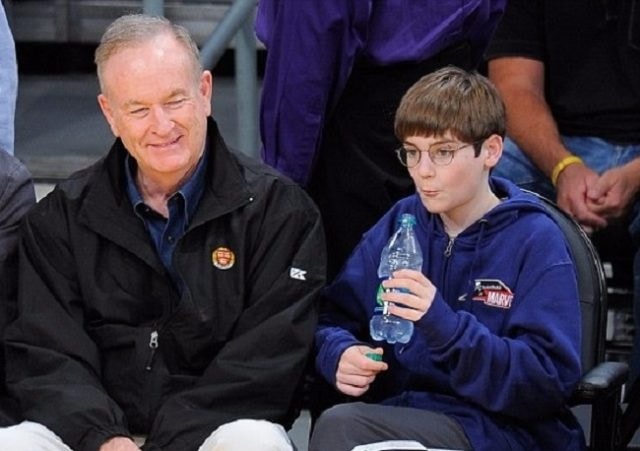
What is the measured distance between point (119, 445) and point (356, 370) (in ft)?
1.70

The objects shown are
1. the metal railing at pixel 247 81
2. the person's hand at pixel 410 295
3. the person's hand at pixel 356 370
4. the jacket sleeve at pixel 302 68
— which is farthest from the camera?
the metal railing at pixel 247 81

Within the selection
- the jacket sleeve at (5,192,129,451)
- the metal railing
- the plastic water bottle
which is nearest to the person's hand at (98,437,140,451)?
the jacket sleeve at (5,192,129,451)

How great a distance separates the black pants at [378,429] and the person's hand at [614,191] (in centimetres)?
132

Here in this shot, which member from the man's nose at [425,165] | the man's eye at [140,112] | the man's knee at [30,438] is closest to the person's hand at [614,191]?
the man's nose at [425,165]

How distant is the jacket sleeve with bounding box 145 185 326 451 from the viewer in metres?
3.30

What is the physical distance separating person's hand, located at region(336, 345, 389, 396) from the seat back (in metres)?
0.48

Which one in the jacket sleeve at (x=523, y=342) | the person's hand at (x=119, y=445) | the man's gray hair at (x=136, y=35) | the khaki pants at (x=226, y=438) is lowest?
the person's hand at (x=119, y=445)

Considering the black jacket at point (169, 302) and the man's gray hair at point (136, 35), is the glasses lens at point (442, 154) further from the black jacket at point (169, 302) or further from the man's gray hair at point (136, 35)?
the man's gray hair at point (136, 35)

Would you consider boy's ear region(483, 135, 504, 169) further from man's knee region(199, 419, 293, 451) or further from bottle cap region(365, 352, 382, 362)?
man's knee region(199, 419, 293, 451)

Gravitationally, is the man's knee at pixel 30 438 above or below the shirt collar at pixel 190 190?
below

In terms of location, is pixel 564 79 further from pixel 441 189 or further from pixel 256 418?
pixel 256 418

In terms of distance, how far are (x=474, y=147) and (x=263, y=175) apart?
0.48 metres

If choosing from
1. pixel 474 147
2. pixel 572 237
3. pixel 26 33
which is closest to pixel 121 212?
pixel 474 147

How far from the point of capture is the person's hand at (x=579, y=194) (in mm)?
4359
